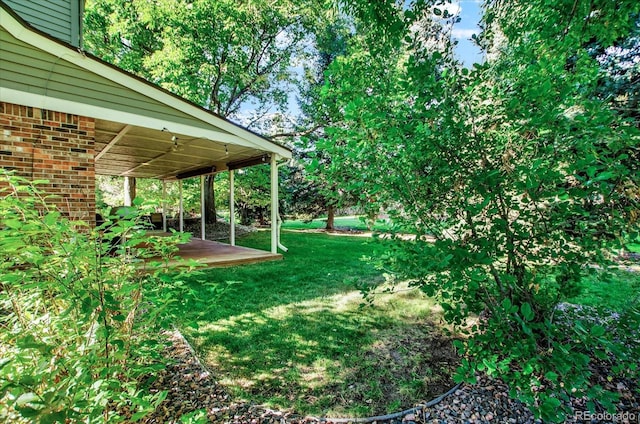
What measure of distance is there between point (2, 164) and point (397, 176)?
4.84 meters

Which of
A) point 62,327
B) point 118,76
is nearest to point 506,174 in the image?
point 62,327

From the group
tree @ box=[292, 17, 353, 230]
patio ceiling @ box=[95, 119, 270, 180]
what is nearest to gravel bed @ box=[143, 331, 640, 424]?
patio ceiling @ box=[95, 119, 270, 180]

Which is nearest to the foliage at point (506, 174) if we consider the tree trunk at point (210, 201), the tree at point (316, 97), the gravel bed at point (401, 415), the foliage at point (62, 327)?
the gravel bed at point (401, 415)

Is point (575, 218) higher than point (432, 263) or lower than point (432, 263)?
higher

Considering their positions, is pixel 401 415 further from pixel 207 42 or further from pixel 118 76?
pixel 207 42

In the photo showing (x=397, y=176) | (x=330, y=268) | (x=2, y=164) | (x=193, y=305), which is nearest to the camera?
(x=397, y=176)

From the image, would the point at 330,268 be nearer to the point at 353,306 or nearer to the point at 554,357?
the point at 353,306

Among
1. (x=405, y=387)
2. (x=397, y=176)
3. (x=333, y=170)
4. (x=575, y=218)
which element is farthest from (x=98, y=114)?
(x=575, y=218)

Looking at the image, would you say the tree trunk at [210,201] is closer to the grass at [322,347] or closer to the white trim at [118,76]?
the white trim at [118,76]

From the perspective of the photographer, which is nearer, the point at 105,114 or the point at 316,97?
the point at 105,114

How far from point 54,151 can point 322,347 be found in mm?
4466

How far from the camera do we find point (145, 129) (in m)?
5.62

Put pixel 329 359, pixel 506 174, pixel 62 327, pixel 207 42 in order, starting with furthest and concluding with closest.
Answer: pixel 207 42, pixel 329 359, pixel 506 174, pixel 62 327

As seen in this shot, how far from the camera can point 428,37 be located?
2.13 m
